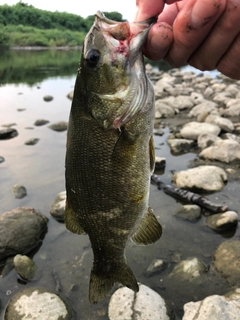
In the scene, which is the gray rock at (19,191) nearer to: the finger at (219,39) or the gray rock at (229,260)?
the gray rock at (229,260)

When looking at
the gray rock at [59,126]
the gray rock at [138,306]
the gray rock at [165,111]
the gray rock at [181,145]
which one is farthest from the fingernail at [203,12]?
the gray rock at [165,111]

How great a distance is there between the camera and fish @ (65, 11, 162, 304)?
2137 mm

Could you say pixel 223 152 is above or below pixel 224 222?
below

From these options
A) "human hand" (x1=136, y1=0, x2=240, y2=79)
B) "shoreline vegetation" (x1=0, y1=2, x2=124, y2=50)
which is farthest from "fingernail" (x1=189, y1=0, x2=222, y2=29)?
"shoreline vegetation" (x1=0, y1=2, x2=124, y2=50)

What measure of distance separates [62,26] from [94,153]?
3592 inches

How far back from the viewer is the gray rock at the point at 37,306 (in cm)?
350

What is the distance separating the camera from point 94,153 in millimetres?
2281

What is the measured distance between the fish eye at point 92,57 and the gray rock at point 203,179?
415 centimetres

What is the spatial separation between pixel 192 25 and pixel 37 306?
3177 mm

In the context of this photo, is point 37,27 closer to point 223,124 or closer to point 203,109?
point 203,109

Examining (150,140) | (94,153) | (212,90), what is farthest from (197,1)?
(212,90)

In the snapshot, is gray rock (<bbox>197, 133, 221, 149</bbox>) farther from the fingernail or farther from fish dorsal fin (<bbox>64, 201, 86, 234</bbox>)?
the fingernail

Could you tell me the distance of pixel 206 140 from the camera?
27.0 feet

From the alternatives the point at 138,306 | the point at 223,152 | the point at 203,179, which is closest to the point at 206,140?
the point at 223,152
